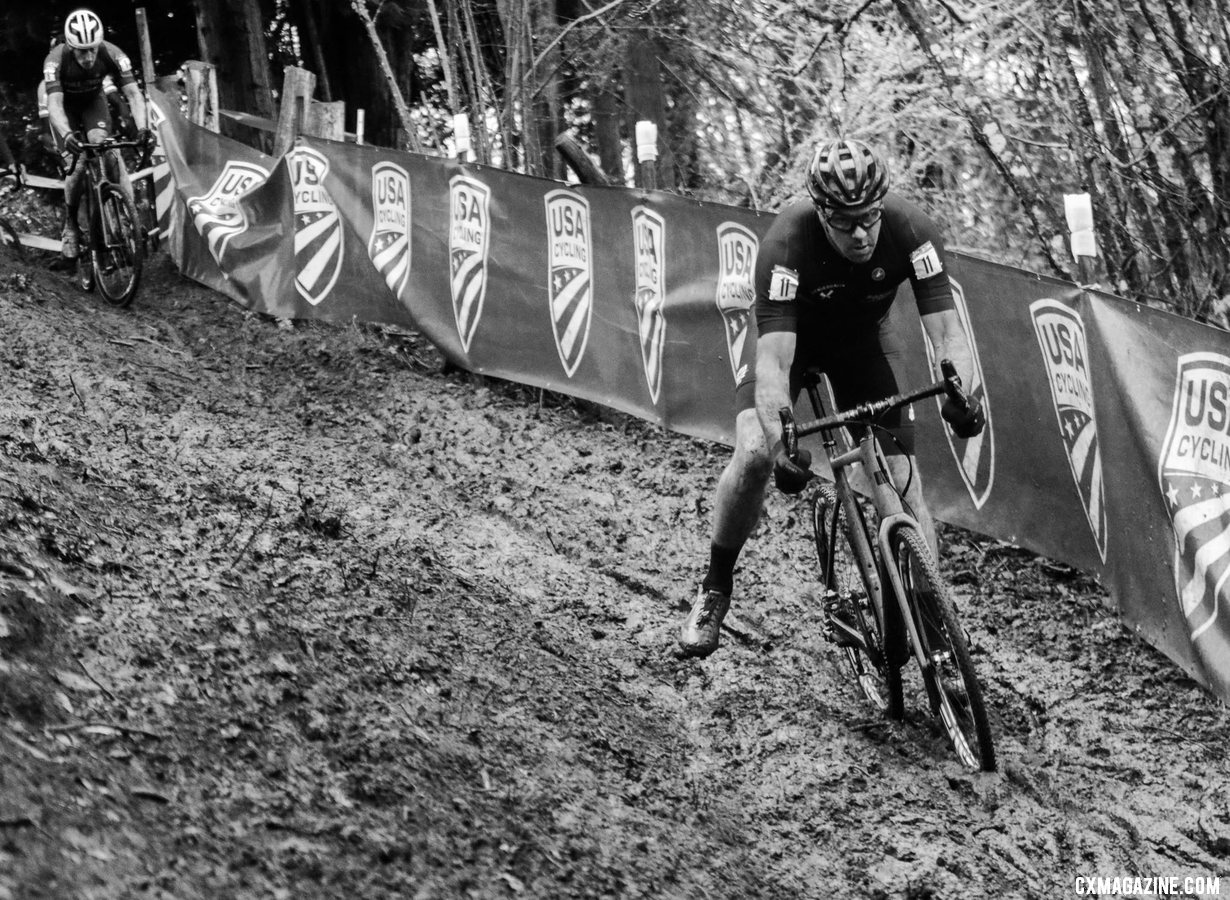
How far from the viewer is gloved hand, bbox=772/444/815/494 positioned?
4770 millimetres

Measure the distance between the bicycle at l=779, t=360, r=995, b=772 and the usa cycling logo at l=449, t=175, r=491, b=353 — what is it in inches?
188

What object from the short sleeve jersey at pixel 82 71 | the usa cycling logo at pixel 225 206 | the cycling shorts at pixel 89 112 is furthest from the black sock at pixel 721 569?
the cycling shorts at pixel 89 112

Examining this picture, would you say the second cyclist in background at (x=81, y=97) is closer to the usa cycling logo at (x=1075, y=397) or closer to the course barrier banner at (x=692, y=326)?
the course barrier banner at (x=692, y=326)

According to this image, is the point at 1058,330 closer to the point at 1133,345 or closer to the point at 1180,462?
the point at 1133,345

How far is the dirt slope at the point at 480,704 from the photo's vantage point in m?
3.29

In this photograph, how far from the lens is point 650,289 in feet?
28.5

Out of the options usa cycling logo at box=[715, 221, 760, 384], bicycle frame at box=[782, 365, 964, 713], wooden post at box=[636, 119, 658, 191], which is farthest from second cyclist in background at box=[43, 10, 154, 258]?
bicycle frame at box=[782, 365, 964, 713]

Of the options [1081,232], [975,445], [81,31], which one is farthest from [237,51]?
[1081,232]

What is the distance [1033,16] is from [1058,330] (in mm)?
4309

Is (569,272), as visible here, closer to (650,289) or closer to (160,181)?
(650,289)

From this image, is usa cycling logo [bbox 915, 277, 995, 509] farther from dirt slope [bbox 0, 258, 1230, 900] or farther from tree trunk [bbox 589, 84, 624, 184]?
tree trunk [bbox 589, 84, 624, 184]

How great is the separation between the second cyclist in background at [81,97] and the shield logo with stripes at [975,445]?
7.14m

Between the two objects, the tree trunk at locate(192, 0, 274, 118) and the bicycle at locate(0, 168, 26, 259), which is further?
the tree trunk at locate(192, 0, 274, 118)

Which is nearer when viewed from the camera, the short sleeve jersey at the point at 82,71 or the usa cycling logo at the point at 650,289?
the usa cycling logo at the point at 650,289
